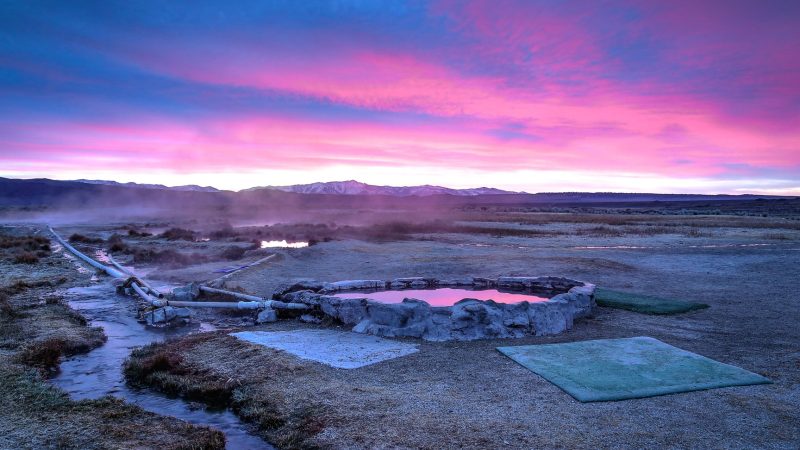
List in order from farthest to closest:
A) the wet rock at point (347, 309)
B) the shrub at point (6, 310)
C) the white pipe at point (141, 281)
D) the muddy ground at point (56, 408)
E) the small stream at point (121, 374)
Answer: the white pipe at point (141, 281) < the shrub at point (6, 310) < the wet rock at point (347, 309) < the small stream at point (121, 374) < the muddy ground at point (56, 408)

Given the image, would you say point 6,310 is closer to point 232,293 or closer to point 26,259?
point 232,293

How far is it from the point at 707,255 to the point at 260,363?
18666 millimetres

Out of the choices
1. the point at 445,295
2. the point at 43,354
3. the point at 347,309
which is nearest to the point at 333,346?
the point at 347,309

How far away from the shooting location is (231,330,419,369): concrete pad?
7.62 m

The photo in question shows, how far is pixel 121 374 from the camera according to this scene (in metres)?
7.69

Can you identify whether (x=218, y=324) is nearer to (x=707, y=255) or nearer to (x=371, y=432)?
(x=371, y=432)

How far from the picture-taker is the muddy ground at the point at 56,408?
5.24 meters

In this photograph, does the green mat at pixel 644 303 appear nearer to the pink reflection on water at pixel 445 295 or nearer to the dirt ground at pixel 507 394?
the dirt ground at pixel 507 394

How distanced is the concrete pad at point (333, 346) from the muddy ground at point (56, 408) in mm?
2354

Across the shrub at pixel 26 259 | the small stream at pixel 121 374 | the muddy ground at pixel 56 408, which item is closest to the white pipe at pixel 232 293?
the small stream at pixel 121 374

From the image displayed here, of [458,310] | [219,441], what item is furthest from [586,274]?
[219,441]

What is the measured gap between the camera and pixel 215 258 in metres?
21.5

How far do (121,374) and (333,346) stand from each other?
10.3 feet

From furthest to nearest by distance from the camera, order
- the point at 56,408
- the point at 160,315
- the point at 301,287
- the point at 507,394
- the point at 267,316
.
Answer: the point at 301,287, the point at 160,315, the point at 267,316, the point at 507,394, the point at 56,408
